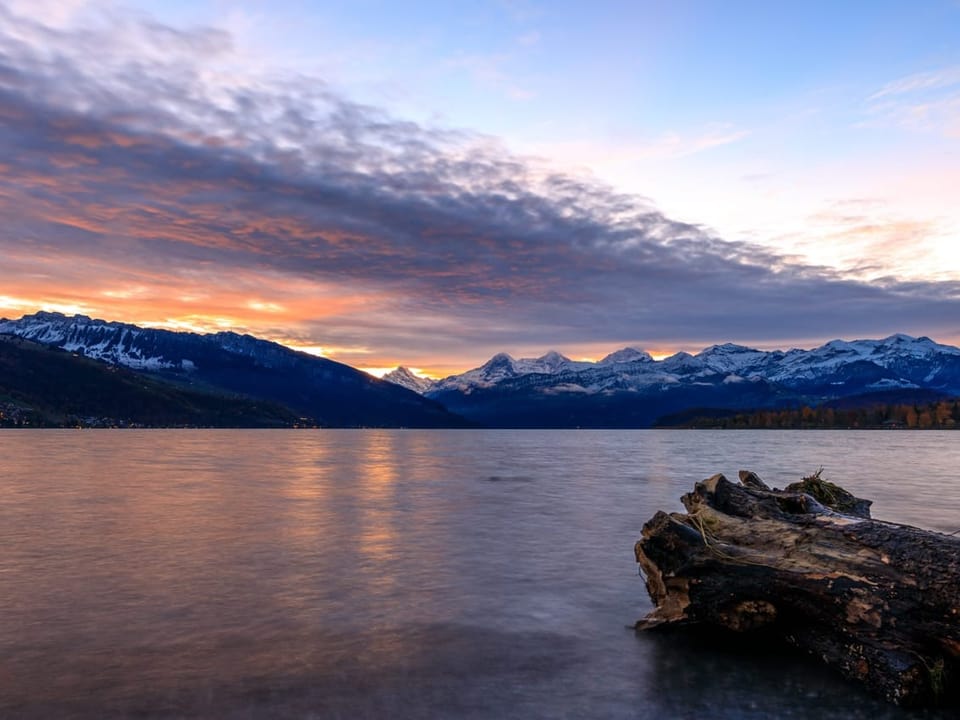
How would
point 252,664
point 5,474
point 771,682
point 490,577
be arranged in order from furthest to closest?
point 5,474, point 490,577, point 252,664, point 771,682

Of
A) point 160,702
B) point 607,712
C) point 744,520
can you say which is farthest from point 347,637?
point 744,520

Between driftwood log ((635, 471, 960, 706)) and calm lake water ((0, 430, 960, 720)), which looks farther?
driftwood log ((635, 471, 960, 706))

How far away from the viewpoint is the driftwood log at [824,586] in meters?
11.2

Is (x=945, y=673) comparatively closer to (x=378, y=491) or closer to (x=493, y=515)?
(x=493, y=515)

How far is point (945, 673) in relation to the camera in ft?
36.6

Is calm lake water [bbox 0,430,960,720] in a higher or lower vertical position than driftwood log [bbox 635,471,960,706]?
lower

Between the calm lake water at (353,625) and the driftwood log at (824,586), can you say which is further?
the driftwood log at (824,586)

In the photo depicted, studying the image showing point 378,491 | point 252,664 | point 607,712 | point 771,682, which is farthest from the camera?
point 378,491

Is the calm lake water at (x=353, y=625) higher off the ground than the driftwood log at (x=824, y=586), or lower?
lower

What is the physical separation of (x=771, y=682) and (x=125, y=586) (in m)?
16.6

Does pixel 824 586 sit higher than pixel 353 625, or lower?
higher

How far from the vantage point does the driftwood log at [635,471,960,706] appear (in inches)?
441

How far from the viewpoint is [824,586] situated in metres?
12.3

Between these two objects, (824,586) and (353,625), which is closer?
(824,586)
